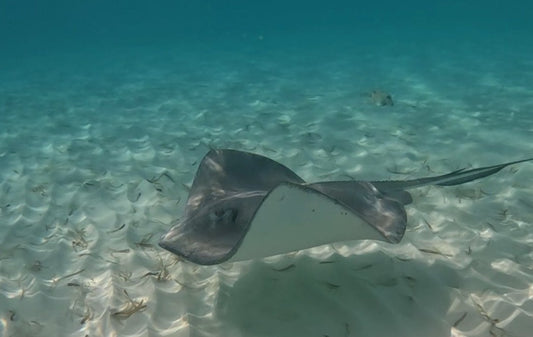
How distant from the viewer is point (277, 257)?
3.84 metres

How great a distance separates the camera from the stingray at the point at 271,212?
8.55ft

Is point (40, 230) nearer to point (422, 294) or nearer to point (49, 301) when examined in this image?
point (49, 301)

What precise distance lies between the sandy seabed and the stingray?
0.61 meters

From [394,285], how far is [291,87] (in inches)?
395

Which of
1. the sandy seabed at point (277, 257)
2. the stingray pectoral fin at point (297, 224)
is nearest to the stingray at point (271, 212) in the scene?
the stingray pectoral fin at point (297, 224)

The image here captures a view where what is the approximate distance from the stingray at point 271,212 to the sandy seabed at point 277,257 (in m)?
0.61

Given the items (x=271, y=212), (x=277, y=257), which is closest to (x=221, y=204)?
(x=277, y=257)

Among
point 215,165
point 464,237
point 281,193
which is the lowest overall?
point 464,237

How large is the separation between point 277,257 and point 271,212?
1394 mm

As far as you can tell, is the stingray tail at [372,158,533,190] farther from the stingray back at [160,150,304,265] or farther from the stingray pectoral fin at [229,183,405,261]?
the stingray back at [160,150,304,265]

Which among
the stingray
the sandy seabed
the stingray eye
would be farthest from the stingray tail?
the stingray eye

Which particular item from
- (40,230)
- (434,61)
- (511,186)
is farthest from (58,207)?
(434,61)

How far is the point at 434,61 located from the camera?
16.8 m

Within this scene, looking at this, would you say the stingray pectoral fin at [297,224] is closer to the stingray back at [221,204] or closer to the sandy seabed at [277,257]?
the stingray back at [221,204]
